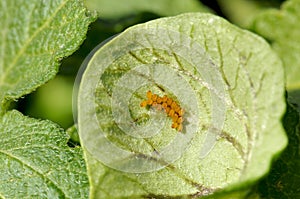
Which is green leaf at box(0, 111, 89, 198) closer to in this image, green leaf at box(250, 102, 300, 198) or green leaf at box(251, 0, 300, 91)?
green leaf at box(250, 102, 300, 198)

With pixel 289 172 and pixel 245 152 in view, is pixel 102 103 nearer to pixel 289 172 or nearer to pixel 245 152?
pixel 245 152

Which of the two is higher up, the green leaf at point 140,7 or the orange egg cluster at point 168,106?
the orange egg cluster at point 168,106

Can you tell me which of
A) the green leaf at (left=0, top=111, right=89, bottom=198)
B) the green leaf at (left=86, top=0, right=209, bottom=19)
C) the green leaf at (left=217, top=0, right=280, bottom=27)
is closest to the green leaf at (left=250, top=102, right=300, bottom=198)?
the green leaf at (left=0, top=111, right=89, bottom=198)

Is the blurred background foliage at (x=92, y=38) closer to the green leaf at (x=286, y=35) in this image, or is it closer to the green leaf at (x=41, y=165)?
the green leaf at (x=286, y=35)

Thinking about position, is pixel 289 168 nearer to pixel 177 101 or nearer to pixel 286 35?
pixel 177 101

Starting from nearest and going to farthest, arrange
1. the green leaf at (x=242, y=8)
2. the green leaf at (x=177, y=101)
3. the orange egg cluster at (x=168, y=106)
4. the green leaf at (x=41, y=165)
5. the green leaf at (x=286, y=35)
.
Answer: the green leaf at (x=177, y=101) < the orange egg cluster at (x=168, y=106) < the green leaf at (x=41, y=165) < the green leaf at (x=286, y=35) < the green leaf at (x=242, y=8)

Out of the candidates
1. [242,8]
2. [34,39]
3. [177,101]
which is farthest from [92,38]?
[177,101]

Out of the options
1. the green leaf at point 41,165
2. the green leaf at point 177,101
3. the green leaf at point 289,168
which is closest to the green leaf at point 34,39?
the green leaf at point 41,165

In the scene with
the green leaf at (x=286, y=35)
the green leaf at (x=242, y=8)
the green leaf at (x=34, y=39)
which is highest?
the green leaf at (x=34, y=39)
